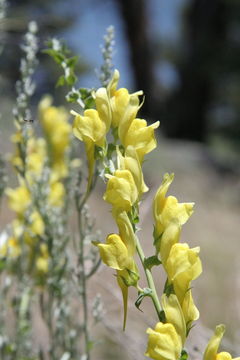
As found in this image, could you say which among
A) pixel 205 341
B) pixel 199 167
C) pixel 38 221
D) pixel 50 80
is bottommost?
pixel 205 341

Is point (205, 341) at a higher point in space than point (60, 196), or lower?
lower

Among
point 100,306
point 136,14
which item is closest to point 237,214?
point 100,306

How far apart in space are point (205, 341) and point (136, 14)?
23.2ft

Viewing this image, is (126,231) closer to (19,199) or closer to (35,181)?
(35,181)

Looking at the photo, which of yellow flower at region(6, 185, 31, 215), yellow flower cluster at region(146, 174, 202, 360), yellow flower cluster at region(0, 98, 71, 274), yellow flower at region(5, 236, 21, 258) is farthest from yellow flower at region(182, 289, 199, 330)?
yellow flower at region(6, 185, 31, 215)

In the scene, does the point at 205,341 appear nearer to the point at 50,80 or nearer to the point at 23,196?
the point at 23,196

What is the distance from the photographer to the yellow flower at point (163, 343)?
21.5 inches

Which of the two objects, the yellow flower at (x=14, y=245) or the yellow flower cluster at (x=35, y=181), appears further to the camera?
the yellow flower at (x=14, y=245)

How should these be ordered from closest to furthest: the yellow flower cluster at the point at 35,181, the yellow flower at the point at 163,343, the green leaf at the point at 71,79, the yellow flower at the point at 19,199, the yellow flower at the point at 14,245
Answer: the yellow flower at the point at 163,343 → the green leaf at the point at 71,79 → the yellow flower cluster at the point at 35,181 → the yellow flower at the point at 14,245 → the yellow flower at the point at 19,199

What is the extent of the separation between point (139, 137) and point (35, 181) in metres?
0.48

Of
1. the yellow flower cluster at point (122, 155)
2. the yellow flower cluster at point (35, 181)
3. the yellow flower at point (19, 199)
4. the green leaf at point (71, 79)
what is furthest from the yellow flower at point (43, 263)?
the yellow flower cluster at point (122, 155)

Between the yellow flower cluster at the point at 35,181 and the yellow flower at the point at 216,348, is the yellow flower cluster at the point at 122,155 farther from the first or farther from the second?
the yellow flower cluster at the point at 35,181

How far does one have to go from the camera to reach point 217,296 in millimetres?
2539

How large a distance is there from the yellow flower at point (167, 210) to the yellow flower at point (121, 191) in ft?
0.08
